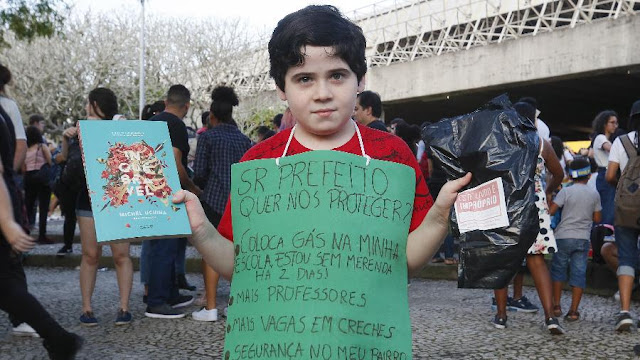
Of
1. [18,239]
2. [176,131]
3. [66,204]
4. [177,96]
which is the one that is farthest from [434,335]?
[66,204]

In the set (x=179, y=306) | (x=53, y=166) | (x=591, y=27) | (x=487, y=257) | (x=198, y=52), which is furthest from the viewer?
(x=198, y=52)

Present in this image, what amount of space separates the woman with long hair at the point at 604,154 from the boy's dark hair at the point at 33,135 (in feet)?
25.5

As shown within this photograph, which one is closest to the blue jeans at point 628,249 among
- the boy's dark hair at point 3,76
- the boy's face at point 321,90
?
the boy's face at point 321,90

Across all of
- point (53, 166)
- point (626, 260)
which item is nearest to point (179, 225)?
point (626, 260)

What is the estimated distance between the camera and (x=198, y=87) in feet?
124

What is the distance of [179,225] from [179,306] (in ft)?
16.0

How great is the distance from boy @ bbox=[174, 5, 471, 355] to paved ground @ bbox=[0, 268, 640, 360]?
294cm

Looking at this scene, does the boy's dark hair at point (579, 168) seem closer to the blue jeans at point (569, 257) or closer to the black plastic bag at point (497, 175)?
the blue jeans at point (569, 257)

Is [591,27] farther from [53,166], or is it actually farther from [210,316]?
[210,316]

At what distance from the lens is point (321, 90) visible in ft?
6.24

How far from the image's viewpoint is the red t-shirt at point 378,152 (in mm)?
2045

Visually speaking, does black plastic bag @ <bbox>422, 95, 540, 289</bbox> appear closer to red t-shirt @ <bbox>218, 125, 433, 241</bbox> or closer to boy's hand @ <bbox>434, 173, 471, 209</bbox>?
boy's hand @ <bbox>434, 173, 471, 209</bbox>

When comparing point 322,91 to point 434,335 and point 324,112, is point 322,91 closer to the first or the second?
point 324,112

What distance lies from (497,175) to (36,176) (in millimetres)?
10135
